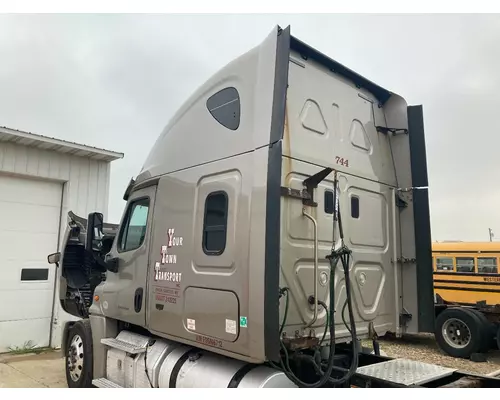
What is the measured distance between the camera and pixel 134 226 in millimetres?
5062

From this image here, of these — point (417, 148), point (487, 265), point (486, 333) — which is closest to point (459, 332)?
point (486, 333)

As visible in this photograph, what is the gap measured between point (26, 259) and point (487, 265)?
10217 mm

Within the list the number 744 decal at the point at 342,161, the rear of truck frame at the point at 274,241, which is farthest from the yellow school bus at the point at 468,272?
the number 744 decal at the point at 342,161

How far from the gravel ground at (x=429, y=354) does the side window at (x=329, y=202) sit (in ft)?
16.9

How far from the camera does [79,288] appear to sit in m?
6.21

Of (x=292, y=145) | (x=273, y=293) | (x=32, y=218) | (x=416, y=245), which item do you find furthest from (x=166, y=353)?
(x=32, y=218)

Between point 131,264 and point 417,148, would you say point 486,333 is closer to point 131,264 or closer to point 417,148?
point 417,148

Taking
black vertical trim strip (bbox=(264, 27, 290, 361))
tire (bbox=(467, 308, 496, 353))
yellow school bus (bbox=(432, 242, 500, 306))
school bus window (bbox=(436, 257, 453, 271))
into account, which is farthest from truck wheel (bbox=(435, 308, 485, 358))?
black vertical trim strip (bbox=(264, 27, 290, 361))

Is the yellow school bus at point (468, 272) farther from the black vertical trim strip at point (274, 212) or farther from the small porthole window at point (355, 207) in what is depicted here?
the black vertical trim strip at point (274, 212)

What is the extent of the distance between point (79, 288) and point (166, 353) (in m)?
2.49

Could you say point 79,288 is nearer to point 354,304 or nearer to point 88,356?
point 88,356

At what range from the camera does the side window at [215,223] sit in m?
3.65

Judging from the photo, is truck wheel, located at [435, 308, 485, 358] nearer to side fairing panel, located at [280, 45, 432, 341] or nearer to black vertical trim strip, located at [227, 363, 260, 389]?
side fairing panel, located at [280, 45, 432, 341]

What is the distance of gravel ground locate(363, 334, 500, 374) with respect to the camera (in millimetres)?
8844
